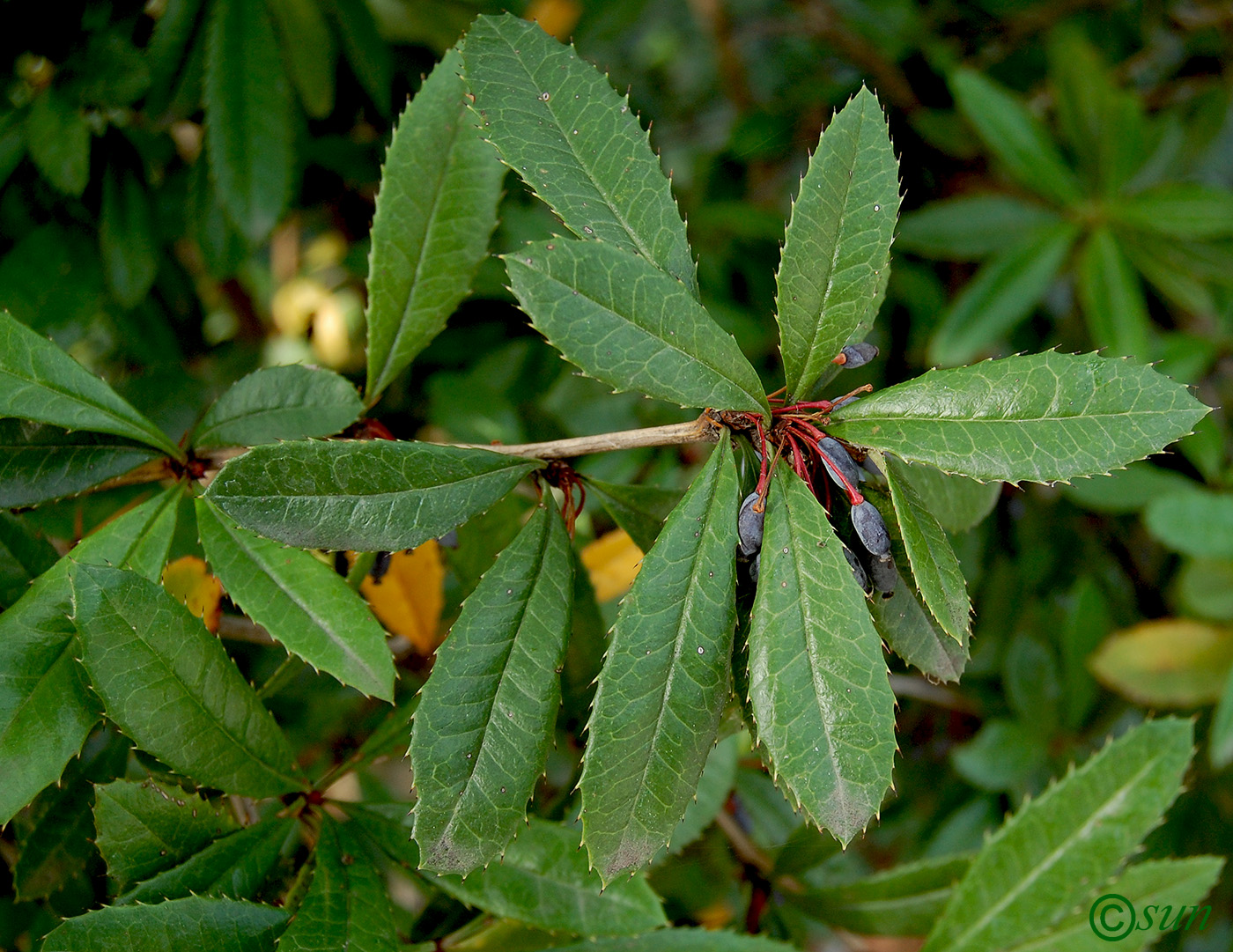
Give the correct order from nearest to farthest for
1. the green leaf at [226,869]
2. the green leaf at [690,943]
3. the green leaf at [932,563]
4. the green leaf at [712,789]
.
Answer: the green leaf at [932,563], the green leaf at [226,869], the green leaf at [690,943], the green leaf at [712,789]

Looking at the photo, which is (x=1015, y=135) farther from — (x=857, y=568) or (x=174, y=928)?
(x=174, y=928)

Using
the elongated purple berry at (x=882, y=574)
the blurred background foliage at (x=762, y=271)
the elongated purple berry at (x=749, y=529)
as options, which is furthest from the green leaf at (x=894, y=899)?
the elongated purple berry at (x=749, y=529)

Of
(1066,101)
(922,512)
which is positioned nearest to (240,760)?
(922,512)

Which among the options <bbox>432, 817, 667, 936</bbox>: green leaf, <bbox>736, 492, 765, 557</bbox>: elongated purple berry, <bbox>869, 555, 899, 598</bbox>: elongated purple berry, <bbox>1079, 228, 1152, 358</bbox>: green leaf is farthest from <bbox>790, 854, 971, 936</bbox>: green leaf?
<bbox>1079, 228, 1152, 358</bbox>: green leaf

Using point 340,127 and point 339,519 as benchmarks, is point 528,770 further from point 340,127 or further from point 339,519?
point 340,127

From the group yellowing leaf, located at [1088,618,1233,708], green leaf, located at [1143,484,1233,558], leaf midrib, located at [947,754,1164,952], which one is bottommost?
yellowing leaf, located at [1088,618,1233,708]

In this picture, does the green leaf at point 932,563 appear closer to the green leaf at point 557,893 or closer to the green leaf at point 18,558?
the green leaf at point 557,893

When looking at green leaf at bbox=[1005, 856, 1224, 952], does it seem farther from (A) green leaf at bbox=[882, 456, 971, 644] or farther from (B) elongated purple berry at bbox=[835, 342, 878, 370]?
(B) elongated purple berry at bbox=[835, 342, 878, 370]
